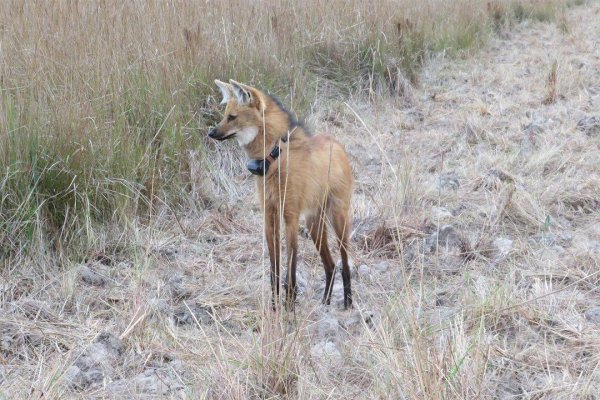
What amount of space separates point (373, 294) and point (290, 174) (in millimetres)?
737

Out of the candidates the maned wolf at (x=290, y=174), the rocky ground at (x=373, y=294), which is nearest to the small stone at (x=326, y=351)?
the rocky ground at (x=373, y=294)

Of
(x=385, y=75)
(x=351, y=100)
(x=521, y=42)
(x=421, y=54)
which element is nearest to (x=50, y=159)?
(x=351, y=100)

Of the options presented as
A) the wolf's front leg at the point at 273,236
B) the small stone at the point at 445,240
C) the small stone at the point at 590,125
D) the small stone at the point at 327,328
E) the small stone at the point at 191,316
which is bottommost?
the small stone at the point at 590,125

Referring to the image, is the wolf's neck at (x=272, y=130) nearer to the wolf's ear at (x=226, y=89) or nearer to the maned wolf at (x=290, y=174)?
the maned wolf at (x=290, y=174)

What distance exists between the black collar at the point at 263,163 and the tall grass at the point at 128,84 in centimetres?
55

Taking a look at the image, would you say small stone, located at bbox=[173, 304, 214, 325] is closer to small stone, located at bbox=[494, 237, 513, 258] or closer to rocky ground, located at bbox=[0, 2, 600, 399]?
rocky ground, located at bbox=[0, 2, 600, 399]

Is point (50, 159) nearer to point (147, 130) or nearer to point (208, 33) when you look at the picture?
point (147, 130)

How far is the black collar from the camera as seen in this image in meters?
3.16

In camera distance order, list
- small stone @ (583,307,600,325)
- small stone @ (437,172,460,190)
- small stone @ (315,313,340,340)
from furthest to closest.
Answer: small stone @ (437,172,460,190)
small stone @ (315,313,340,340)
small stone @ (583,307,600,325)

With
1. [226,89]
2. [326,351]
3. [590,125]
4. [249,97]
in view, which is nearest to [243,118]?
[249,97]

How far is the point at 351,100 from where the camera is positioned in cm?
686

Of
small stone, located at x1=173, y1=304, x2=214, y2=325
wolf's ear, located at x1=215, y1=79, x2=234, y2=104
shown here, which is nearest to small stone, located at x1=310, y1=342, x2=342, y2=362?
small stone, located at x1=173, y1=304, x2=214, y2=325

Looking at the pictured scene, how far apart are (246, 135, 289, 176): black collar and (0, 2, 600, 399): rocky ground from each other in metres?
0.44

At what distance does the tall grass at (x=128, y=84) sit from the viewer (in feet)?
11.8
